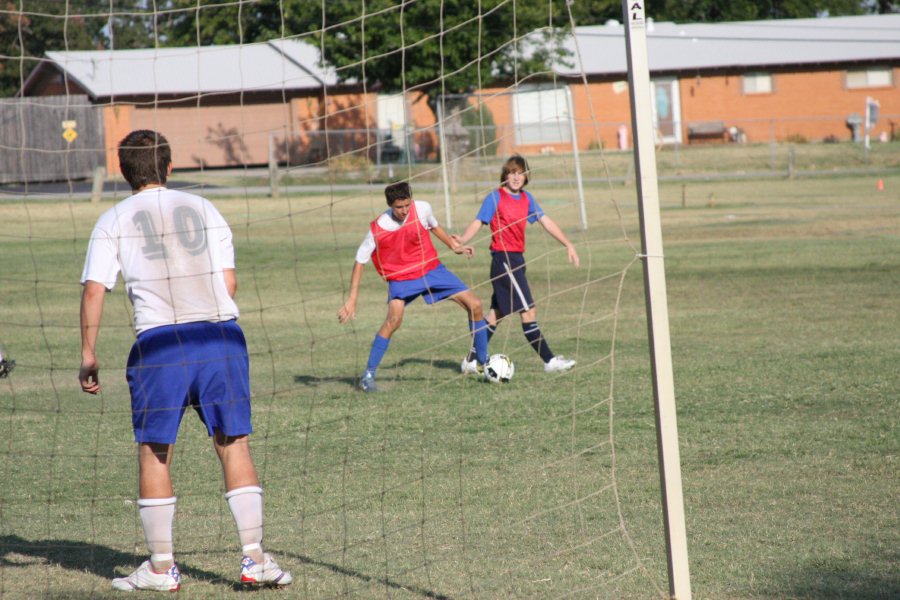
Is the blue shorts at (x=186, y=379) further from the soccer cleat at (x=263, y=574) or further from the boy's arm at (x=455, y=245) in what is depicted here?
the boy's arm at (x=455, y=245)

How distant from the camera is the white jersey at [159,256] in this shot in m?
4.70

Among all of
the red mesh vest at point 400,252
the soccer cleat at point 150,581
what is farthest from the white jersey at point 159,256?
the red mesh vest at point 400,252

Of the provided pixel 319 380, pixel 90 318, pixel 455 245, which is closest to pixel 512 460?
pixel 455 245

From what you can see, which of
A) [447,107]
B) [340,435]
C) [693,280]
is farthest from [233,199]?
[340,435]

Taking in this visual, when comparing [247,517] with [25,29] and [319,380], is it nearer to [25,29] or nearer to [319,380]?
[25,29]

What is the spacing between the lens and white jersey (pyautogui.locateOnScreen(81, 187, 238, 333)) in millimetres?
4699

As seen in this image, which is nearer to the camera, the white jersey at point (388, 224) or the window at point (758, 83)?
the white jersey at point (388, 224)

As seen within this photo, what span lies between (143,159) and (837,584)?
11.3 ft

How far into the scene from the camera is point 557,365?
32.1 ft

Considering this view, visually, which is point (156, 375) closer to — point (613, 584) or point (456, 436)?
point (613, 584)

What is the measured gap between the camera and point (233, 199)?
105 ft

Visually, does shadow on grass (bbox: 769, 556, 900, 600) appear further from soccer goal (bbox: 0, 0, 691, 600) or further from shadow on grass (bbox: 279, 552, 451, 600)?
shadow on grass (bbox: 279, 552, 451, 600)

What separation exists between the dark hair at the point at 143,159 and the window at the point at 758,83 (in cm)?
4893

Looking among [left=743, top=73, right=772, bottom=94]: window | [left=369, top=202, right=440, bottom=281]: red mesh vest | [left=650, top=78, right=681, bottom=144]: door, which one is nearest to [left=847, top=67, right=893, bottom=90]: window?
[left=743, top=73, right=772, bottom=94]: window
